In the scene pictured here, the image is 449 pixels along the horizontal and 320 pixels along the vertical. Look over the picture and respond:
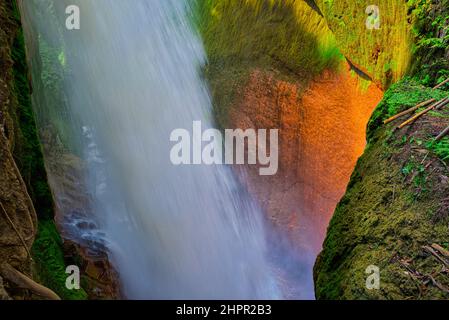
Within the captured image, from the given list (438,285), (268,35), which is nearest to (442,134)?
(438,285)

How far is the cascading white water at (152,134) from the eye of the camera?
980 centimetres

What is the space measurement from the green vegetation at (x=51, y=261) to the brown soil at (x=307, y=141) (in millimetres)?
5786

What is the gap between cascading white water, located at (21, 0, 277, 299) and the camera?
9.80 m

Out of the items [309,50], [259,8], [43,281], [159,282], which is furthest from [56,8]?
[43,281]

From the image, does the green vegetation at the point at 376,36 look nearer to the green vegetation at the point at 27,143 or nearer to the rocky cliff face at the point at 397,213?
the rocky cliff face at the point at 397,213

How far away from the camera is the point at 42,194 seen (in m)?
5.27

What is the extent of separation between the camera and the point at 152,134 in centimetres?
1062

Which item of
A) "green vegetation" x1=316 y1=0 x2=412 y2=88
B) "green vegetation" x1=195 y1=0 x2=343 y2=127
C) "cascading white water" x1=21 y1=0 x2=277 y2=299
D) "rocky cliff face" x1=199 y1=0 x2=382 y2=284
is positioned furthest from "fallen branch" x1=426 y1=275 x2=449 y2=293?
"cascading white water" x1=21 y1=0 x2=277 y2=299

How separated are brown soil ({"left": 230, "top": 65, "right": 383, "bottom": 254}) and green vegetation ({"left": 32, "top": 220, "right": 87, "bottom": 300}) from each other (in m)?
5.79

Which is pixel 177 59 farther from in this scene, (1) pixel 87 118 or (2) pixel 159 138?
(1) pixel 87 118

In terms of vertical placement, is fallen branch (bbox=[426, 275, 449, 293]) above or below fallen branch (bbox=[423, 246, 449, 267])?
below

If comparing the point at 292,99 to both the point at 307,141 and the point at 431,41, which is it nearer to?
the point at 307,141

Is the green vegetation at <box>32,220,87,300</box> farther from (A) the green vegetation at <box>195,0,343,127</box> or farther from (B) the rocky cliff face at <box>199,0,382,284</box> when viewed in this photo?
(A) the green vegetation at <box>195,0,343,127</box>

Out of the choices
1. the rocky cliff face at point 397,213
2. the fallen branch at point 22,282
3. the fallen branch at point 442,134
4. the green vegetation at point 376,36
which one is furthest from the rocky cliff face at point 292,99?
the fallen branch at point 22,282
